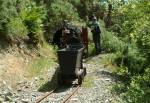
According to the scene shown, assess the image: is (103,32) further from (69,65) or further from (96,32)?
(69,65)

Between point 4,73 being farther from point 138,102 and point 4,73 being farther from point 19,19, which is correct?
point 138,102

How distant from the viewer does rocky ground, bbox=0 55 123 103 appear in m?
15.3

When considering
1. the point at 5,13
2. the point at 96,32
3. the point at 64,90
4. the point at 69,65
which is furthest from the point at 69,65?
the point at 96,32

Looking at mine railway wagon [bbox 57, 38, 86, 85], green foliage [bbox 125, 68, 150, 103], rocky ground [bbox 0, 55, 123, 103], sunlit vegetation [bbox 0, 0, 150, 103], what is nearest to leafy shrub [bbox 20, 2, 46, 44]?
sunlit vegetation [bbox 0, 0, 150, 103]

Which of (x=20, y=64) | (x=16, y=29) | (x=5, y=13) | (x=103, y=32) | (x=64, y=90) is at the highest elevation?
(x=5, y=13)

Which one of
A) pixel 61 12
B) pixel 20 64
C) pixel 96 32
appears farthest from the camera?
pixel 61 12

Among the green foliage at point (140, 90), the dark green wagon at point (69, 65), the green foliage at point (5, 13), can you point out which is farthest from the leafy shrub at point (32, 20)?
the green foliage at point (140, 90)

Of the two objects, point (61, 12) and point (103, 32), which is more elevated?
point (61, 12)

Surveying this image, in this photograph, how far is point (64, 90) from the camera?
17.4 meters

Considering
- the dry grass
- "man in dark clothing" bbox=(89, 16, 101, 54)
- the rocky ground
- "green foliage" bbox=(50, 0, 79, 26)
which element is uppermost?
"green foliage" bbox=(50, 0, 79, 26)

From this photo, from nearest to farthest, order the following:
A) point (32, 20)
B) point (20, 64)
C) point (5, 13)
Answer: point (5, 13) → point (20, 64) → point (32, 20)

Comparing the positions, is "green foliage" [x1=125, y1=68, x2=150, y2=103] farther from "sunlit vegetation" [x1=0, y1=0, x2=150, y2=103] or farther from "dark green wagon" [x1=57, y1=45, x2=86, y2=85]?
"dark green wagon" [x1=57, y1=45, x2=86, y2=85]

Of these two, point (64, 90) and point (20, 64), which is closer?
point (64, 90)

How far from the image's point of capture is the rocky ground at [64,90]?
1531cm
